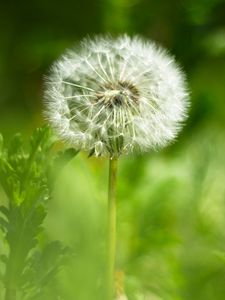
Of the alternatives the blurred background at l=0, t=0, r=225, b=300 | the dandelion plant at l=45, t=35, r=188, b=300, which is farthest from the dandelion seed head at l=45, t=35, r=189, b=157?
the blurred background at l=0, t=0, r=225, b=300

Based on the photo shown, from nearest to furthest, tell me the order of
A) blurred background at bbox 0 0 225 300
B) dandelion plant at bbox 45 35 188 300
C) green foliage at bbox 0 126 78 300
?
green foliage at bbox 0 126 78 300 → dandelion plant at bbox 45 35 188 300 → blurred background at bbox 0 0 225 300

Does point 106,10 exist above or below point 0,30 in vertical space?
below

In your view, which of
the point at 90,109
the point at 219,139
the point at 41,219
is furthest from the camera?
the point at 219,139

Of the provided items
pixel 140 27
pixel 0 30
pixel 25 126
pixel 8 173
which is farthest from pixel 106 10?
pixel 8 173

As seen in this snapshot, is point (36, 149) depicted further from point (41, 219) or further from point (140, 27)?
point (140, 27)

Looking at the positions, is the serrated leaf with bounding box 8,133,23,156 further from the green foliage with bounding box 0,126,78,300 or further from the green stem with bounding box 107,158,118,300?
the green stem with bounding box 107,158,118,300
